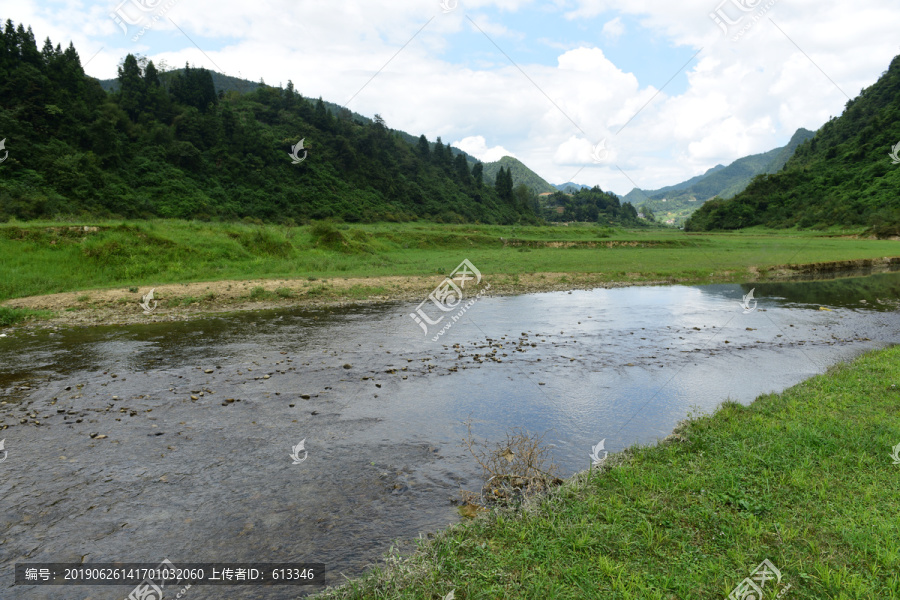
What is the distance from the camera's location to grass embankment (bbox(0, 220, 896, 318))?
913 inches

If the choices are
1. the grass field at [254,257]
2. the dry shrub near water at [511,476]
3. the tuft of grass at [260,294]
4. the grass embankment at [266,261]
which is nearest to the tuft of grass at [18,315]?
the grass embankment at [266,261]

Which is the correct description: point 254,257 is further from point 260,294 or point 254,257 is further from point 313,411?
point 313,411

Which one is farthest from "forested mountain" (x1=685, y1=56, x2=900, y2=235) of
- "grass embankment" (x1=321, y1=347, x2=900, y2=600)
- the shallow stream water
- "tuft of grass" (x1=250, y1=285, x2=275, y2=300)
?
"tuft of grass" (x1=250, y1=285, x2=275, y2=300)

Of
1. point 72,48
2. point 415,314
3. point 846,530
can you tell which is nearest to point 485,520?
point 846,530

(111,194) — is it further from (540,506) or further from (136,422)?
(540,506)

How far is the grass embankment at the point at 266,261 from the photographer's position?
913 inches

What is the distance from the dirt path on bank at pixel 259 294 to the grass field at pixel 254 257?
64.8 inches

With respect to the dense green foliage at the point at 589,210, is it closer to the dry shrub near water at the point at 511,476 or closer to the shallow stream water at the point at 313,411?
the shallow stream water at the point at 313,411

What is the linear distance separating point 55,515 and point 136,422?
3.20 metres

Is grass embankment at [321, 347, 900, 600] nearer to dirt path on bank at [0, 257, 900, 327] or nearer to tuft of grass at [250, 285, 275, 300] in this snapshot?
dirt path on bank at [0, 257, 900, 327]

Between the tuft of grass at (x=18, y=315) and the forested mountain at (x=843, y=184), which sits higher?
the forested mountain at (x=843, y=184)

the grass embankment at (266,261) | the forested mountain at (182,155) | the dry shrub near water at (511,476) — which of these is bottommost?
the dry shrub near water at (511,476)

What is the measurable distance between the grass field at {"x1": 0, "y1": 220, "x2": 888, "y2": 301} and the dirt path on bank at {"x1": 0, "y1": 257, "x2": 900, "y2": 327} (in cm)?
165

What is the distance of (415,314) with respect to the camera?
20.7 m
